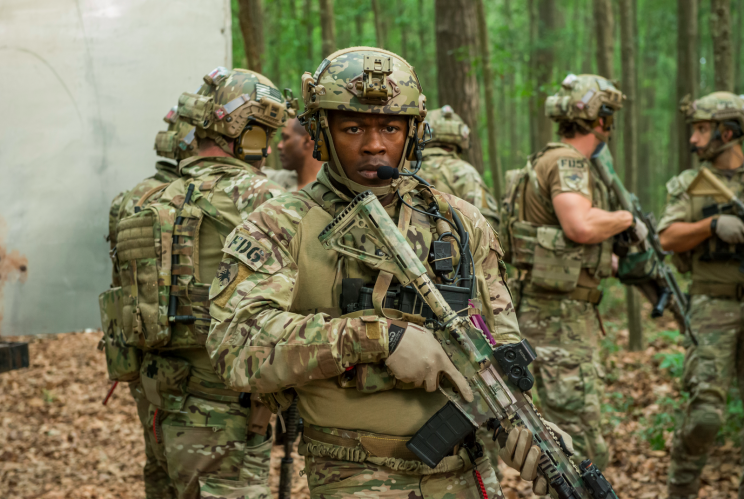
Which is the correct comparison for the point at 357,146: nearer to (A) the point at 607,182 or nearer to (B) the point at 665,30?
(A) the point at 607,182

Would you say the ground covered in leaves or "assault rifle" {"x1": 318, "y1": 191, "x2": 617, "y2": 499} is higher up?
"assault rifle" {"x1": 318, "y1": 191, "x2": 617, "y2": 499}

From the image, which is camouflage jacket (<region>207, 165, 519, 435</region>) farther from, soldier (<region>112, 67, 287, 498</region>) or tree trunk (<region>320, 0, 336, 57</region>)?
tree trunk (<region>320, 0, 336, 57</region>)

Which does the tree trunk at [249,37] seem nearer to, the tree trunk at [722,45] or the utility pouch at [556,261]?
the utility pouch at [556,261]

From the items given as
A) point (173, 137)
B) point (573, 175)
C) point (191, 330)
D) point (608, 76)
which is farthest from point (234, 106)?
point (608, 76)

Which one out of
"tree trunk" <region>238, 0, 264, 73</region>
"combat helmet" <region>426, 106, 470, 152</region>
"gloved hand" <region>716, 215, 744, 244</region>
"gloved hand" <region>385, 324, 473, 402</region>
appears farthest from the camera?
"tree trunk" <region>238, 0, 264, 73</region>

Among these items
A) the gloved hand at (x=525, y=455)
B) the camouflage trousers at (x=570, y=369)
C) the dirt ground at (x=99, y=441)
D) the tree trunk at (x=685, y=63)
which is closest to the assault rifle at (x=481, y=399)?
the gloved hand at (x=525, y=455)

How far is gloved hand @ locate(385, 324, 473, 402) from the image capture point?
2.10 metres

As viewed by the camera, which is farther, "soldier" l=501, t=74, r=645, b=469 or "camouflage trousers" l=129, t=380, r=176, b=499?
"soldier" l=501, t=74, r=645, b=469

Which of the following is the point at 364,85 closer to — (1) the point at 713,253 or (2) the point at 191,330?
(2) the point at 191,330

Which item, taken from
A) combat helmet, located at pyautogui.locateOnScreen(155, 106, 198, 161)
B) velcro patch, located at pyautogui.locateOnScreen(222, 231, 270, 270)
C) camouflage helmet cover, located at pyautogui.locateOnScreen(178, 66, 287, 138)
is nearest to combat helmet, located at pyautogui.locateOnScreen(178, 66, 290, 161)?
camouflage helmet cover, located at pyautogui.locateOnScreen(178, 66, 287, 138)

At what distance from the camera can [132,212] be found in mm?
3990

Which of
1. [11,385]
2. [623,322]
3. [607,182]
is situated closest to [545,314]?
[607,182]

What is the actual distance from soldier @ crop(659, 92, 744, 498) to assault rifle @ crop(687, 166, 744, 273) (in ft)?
0.05

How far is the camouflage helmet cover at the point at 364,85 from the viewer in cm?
233
